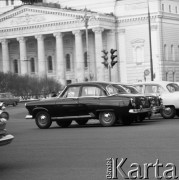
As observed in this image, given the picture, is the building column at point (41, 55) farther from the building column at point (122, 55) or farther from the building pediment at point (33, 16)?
the building column at point (122, 55)

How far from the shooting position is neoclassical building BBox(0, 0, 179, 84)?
103m

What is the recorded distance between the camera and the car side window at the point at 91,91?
1042 inches

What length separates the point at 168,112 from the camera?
3094 centimetres

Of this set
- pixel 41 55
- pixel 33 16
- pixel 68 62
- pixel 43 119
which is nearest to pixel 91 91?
pixel 43 119

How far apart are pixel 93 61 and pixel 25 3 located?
A: 18.2m

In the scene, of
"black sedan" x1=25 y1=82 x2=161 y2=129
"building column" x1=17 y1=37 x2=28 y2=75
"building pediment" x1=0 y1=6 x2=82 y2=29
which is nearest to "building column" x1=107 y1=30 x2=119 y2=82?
"building pediment" x1=0 y1=6 x2=82 y2=29

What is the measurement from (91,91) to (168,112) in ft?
18.2

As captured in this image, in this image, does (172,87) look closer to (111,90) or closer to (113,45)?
(111,90)

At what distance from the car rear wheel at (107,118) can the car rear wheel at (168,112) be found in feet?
17.8

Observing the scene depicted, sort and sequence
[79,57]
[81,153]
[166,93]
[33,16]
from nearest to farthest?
[81,153] → [166,93] → [79,57] → [33,16]

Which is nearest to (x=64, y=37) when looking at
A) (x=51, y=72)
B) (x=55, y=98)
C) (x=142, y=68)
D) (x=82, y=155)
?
(x=51, y=72)

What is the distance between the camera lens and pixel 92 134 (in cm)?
2184

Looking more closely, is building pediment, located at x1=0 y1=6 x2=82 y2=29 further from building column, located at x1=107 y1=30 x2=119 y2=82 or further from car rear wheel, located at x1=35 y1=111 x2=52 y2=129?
car rear wheel, located at x1=35 y1=111 x2=52 y2=129

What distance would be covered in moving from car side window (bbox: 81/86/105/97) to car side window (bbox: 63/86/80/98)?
238 millimetres
